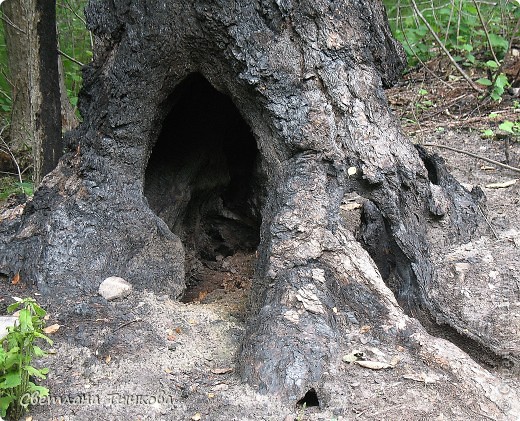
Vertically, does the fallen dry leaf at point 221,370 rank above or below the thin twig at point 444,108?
below

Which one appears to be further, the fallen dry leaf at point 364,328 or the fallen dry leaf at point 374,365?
the fallen dry leaf at point 364,328

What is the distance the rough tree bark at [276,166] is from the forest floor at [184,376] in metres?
0.20

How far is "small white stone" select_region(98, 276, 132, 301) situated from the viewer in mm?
2920

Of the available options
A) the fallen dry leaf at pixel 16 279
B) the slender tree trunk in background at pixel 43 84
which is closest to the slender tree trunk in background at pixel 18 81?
the slender tree trunk in background at pixel 43 84

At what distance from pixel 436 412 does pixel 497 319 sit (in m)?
0.93

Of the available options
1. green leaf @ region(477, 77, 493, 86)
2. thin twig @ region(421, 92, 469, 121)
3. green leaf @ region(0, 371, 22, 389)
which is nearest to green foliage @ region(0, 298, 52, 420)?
green leaf @ region(0, 371, 22, 389)

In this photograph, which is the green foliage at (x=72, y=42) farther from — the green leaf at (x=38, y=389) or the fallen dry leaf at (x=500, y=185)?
the green leaf at (x=38, y=389)

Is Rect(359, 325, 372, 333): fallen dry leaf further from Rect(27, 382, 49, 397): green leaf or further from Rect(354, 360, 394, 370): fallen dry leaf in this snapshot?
Rect(27, 382, 49, 397): green leaf

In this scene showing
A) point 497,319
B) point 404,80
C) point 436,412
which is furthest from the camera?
point 404,80

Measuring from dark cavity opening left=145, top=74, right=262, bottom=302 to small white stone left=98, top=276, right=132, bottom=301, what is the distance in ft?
2.15

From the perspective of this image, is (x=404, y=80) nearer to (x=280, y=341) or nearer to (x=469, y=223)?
(x=469, y=223)

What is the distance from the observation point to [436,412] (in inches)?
86.7

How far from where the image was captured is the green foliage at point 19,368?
2078mm

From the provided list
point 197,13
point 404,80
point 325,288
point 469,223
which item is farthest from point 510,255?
point 404,80
